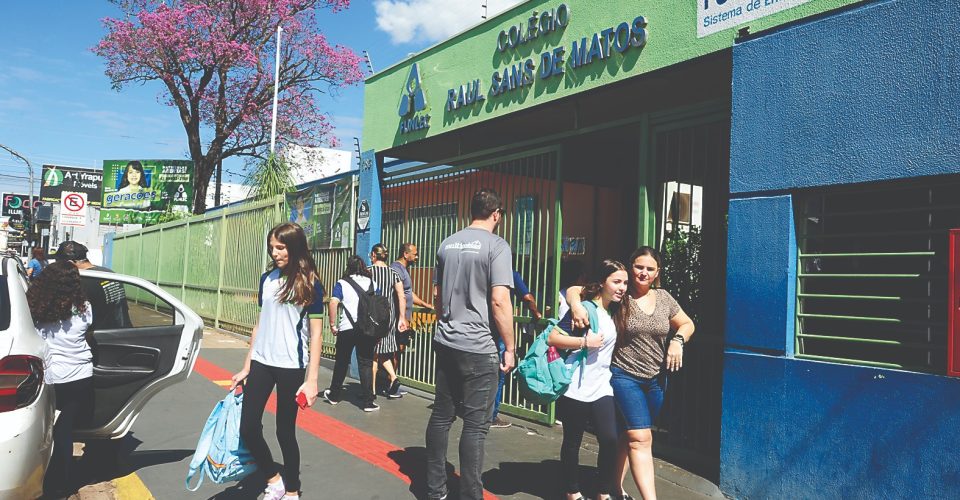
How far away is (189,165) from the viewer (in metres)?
26.5

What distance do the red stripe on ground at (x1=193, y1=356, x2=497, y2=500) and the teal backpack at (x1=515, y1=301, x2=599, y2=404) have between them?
1005mm

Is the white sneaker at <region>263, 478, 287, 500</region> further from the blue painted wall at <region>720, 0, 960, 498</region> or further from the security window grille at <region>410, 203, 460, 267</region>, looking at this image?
the security window grille at <region>410, 203, 460, 267</region>

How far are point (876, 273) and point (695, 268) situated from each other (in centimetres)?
161

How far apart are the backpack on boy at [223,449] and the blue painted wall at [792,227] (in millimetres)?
3138

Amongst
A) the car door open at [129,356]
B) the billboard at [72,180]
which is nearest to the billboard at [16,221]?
the billboard at [72,180]

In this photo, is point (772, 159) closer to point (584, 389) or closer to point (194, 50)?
point (584, 389)

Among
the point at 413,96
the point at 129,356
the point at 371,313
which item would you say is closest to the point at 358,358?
the point at 371,313

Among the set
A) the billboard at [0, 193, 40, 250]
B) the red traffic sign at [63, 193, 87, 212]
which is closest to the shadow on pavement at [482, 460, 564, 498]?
the red traffic sign at [63, 193, 87, 212]

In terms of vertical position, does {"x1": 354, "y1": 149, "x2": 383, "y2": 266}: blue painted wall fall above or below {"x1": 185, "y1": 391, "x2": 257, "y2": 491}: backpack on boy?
above

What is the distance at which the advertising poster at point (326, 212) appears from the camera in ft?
35.2

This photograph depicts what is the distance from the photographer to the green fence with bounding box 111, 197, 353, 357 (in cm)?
1329

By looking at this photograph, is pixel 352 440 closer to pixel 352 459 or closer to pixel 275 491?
pixel 352 459

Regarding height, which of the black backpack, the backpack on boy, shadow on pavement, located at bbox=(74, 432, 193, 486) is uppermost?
the black backpack

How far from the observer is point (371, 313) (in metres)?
7.40
